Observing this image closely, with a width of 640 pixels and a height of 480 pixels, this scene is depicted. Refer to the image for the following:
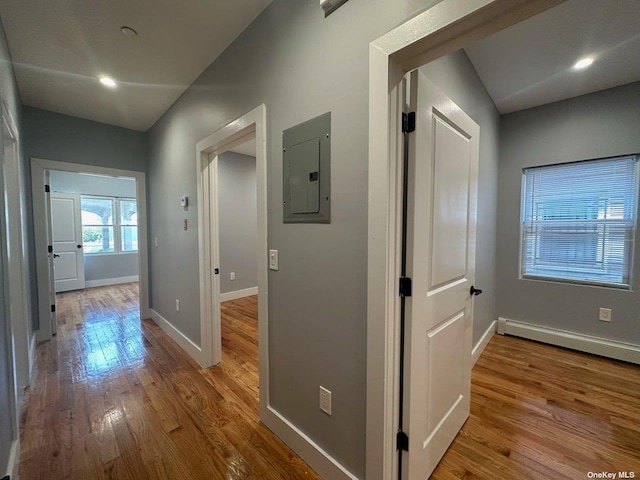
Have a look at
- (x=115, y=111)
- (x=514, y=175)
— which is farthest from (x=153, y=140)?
(x=514, y=175)

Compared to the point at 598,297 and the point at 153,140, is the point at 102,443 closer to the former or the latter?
the point at 153,140

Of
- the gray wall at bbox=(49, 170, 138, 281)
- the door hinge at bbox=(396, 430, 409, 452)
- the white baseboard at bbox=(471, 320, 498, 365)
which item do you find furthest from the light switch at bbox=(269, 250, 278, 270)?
the gray wall at bbox=(49, 170, 138, 281)

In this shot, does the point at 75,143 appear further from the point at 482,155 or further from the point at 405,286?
the point at 482,155

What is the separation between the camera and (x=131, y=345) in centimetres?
290

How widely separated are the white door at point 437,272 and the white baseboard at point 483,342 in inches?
33.9

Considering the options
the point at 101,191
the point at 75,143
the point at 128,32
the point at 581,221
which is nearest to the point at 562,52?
the point at 581,221

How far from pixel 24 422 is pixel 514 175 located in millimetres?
4905

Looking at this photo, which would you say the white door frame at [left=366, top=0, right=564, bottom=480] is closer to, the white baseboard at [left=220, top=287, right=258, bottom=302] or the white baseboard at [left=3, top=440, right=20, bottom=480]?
the white baseboard at [left=3, top=440, right=20, bottom=480]

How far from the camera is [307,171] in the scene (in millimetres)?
1379

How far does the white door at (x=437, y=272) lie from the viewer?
1144 mm

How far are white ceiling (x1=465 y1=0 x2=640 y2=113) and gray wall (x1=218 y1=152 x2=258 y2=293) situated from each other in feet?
12.7

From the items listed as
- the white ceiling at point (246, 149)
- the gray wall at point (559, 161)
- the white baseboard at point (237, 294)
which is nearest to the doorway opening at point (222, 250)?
the white ceiling at point (246, 149)

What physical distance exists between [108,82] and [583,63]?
414cm

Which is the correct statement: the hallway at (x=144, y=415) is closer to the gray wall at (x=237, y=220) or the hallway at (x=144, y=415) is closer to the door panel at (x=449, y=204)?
the door panel at (x=449, y=204)
